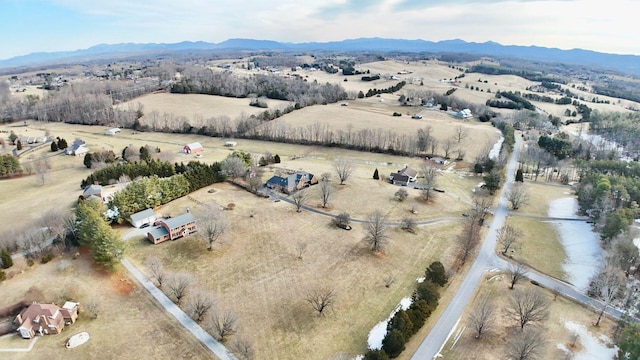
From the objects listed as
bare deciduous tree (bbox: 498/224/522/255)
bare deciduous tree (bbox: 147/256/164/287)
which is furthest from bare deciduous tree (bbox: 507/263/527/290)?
bare deciduous tree (bbox: 147/256/164/287)

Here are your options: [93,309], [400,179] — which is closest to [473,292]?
[400,179]

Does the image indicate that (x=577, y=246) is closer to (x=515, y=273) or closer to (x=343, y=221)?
(x=515, y=273)

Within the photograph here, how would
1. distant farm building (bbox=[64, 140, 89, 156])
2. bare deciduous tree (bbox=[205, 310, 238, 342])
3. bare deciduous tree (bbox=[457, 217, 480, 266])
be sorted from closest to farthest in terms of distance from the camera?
bare deciduous tree (bbox=[205, 310, 238, 342]), bare deciduous tree (bbox=[457, 217, 480, 266]), distant farm building (bbox=[64, 140, 89, 156])

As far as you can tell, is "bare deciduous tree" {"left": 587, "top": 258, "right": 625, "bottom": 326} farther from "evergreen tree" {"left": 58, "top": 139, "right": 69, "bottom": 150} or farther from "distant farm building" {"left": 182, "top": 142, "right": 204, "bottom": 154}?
"evergreen tree" {"left": 58, "top": 139, "right": 69, "bottom": 150}

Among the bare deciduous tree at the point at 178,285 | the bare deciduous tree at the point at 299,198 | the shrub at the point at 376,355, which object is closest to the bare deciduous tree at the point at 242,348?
the bare deciduous tree at the point at 178,285

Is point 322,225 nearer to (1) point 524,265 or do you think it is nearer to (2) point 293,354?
(2) point 293,354
